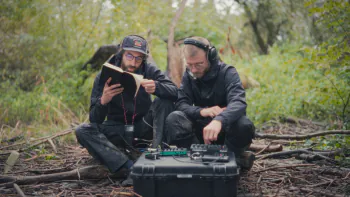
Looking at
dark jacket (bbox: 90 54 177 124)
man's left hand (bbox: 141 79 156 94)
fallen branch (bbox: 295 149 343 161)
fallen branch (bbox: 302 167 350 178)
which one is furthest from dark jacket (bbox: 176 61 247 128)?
fallen branch (bbox: 295 149 343 161)

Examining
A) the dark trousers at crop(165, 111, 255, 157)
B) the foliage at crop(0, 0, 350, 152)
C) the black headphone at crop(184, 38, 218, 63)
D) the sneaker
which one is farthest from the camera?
the foliage at crop(0, 0, 350, 152)

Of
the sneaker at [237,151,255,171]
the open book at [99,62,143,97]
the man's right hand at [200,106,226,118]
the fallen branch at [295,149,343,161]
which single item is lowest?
the fallen branch at [295,149,343,161]

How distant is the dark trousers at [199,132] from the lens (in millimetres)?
3084

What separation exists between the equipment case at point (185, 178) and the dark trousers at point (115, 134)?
0.88 metres

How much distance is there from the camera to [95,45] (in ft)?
30.4

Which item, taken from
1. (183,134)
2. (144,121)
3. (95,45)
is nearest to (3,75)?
(95,45)

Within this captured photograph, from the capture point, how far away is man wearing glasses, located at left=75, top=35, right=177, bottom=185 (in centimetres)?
337

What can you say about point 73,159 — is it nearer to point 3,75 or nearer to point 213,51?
point 213,51

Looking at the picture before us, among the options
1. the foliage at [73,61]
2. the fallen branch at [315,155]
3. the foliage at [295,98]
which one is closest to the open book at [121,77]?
the fallen branch at [315,155]

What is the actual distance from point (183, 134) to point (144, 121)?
66 centimetres

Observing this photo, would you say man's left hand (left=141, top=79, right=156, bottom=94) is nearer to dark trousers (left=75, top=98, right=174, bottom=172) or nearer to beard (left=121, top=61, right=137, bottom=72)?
dark trousers (left=75, top=98, right=174, bottom=172)

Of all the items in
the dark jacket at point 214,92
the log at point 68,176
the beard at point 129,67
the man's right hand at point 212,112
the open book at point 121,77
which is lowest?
the log at point 68,176

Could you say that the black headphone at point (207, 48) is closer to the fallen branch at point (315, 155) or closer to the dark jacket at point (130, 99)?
the dark jacket at point (130, 99)

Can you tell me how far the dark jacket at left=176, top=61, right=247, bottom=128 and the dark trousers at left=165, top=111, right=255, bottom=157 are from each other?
0.30ft
